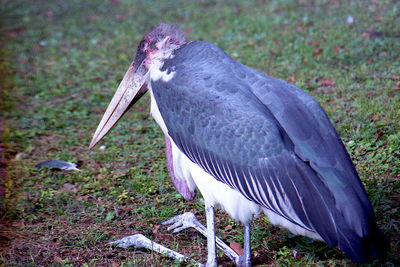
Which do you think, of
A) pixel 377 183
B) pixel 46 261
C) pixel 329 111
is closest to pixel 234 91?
pixel 377 183

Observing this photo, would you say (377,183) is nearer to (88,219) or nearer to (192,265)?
(192,265)

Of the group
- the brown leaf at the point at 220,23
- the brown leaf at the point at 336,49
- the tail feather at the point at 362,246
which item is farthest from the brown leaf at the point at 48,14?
the tail feather at the point at 362,246

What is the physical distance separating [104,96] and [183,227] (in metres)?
2.96

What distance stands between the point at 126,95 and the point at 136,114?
1908mm

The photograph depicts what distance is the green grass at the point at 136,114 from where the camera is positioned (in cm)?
362

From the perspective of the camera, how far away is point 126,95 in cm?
386

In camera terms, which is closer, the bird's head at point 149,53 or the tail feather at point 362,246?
the tail feather at point 362,246

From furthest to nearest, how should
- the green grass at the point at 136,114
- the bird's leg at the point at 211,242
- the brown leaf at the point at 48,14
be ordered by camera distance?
the brown leaf at the point at 48,14
the green grass at the point at 136,114
the bird's leg at the point at 211,242

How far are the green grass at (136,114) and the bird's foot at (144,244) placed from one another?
45mm

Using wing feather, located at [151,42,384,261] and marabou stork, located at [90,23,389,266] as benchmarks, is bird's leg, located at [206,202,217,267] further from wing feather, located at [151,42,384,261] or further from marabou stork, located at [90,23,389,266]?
wing feather, located at [151,42,384,261]

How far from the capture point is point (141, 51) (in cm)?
376

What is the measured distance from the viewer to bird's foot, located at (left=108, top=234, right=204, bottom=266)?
11.1 feet

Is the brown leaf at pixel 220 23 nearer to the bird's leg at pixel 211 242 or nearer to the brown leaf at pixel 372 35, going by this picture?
the brown leaf at pixel 372 35

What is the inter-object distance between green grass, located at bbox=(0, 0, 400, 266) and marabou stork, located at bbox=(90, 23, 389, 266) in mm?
484
